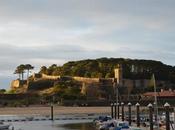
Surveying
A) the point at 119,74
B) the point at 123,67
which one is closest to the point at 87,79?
the point at 119,74

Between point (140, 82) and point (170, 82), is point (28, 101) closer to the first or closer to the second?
point (140, 82)

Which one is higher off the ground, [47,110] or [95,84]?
[95,84]

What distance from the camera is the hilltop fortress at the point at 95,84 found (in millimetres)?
159250

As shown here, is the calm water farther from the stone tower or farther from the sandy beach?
the stone tower

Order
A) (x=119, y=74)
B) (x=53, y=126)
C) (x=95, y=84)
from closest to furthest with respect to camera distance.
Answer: (x=53, y=126)
(x=95, y=84)
(x=119, y=74)

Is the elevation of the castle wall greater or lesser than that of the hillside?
lesser

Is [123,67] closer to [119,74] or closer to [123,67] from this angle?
[123,67]

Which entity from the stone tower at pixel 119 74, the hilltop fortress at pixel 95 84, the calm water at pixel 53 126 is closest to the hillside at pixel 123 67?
the stone tower at pixel 119 74

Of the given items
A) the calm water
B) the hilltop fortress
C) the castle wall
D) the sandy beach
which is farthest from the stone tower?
the calm water

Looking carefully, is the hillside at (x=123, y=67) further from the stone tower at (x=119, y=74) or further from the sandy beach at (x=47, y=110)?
the sandy beach at (x=47, y=110)

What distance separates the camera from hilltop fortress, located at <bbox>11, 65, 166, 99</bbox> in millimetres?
159250

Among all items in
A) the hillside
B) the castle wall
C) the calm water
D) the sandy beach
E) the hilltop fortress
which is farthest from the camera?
the hillside

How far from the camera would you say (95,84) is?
160 meters

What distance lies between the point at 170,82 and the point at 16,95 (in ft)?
188
